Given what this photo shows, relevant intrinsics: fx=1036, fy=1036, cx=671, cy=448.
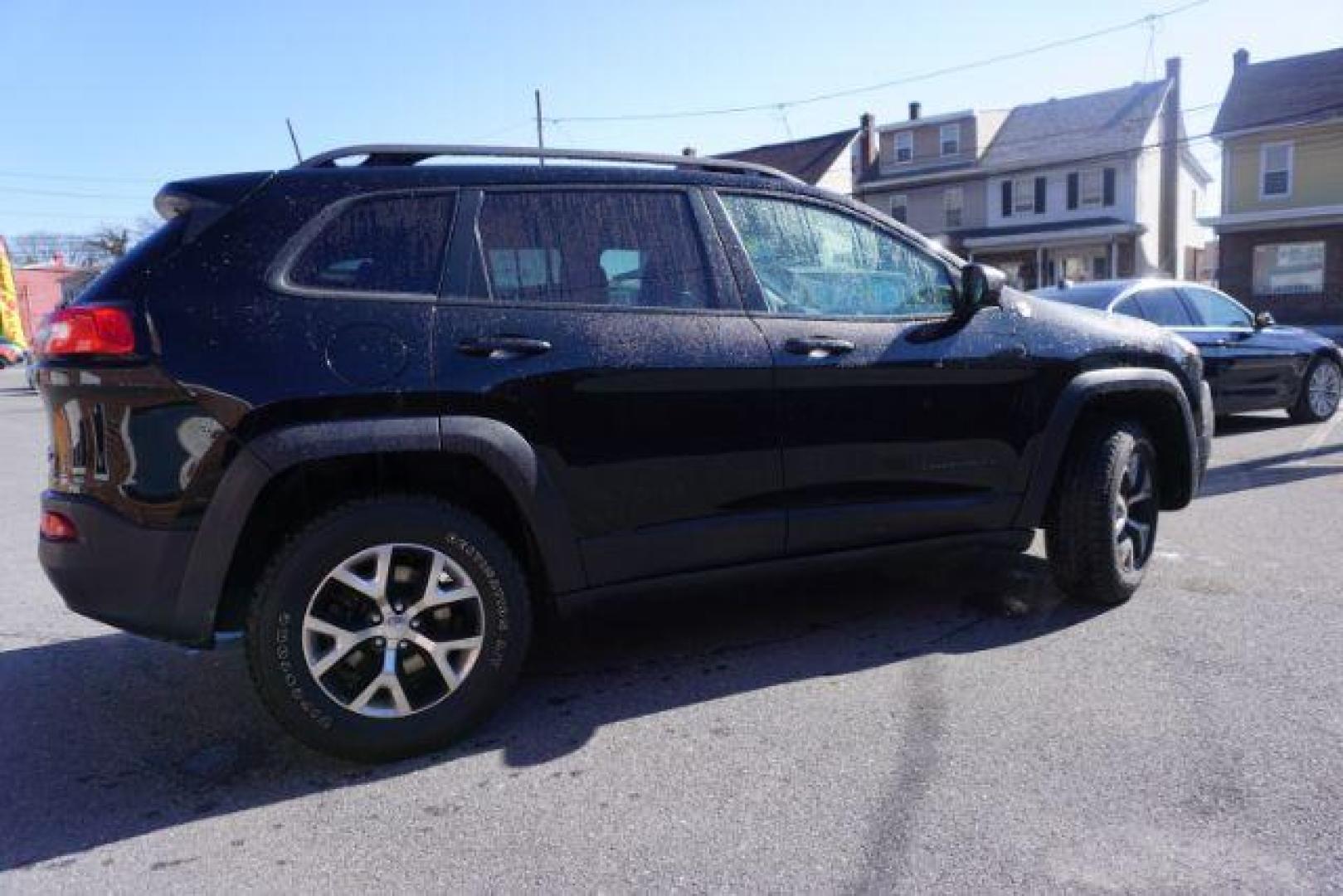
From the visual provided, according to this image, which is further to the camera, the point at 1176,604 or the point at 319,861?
the point at 1176,604

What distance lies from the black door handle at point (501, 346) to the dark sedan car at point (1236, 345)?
22.1ft

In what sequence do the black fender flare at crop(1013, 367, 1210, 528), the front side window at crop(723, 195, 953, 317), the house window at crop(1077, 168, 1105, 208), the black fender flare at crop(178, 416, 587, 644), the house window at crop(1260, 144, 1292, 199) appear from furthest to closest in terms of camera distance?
the house window at crop(1077, 168, 1105, 208), the house window at crop(1260, 144, 1292, 199), the black fender flare at crop(1013, 367, 1210, 528), the front side window at crop(723, 195, 953, 317), the black fender flare at crop(178, 416, 587, 644)

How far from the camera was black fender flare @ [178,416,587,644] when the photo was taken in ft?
9.71

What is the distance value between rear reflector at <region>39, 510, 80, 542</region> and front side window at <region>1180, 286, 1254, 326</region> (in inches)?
368

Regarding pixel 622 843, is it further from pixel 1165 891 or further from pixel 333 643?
pixel 1165 891

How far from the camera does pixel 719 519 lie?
11.9 ft

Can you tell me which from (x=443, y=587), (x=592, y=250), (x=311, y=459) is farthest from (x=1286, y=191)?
(x=311, y=459)

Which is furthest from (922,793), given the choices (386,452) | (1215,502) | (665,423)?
(1215,502)

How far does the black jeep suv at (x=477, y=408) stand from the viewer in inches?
118

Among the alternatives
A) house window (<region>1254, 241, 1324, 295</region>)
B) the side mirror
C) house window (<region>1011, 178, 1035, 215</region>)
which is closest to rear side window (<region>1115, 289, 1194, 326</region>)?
the side mirror

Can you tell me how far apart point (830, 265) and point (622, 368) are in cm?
107

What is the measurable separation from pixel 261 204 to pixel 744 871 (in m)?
2.38

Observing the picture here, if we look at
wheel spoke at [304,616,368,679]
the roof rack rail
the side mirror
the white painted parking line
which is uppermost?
the roof rack rail

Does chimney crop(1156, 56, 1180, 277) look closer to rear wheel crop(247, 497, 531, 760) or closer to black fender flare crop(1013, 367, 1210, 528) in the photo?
black fender flare crop(1013, 367, 1210, 528)
